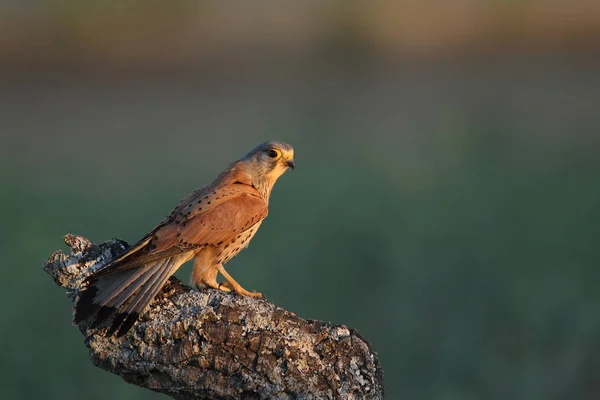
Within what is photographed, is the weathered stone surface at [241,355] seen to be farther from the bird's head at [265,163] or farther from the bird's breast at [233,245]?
the bird's head at [265,163]

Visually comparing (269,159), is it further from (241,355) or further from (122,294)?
(241,355)

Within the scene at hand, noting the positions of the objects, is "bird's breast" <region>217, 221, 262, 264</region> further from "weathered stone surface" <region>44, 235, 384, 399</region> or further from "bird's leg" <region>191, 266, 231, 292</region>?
"weathered stone surface" <region>44, 235, 384, 399</region>

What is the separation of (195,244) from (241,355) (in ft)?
3.05

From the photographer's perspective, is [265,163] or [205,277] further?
[265,163]

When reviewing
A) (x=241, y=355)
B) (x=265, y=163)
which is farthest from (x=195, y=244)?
(x=241, y=355)

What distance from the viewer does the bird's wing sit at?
4.54 metres

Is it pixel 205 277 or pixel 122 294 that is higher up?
pixel 205 277

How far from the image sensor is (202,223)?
4.84 m

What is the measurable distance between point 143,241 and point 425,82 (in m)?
11.7

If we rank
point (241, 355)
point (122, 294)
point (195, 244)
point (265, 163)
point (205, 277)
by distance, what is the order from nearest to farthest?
point (241, 355) → point (122, 294) → point (195, 244) → point (205, 277) → point (265, 163)

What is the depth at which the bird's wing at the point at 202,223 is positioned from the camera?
14.9ft

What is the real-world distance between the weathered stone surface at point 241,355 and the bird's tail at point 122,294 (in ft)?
0.17

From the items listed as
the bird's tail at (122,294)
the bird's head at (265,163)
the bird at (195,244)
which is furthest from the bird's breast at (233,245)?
the bird's tail at (122,294)

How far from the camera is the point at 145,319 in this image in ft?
13.4
